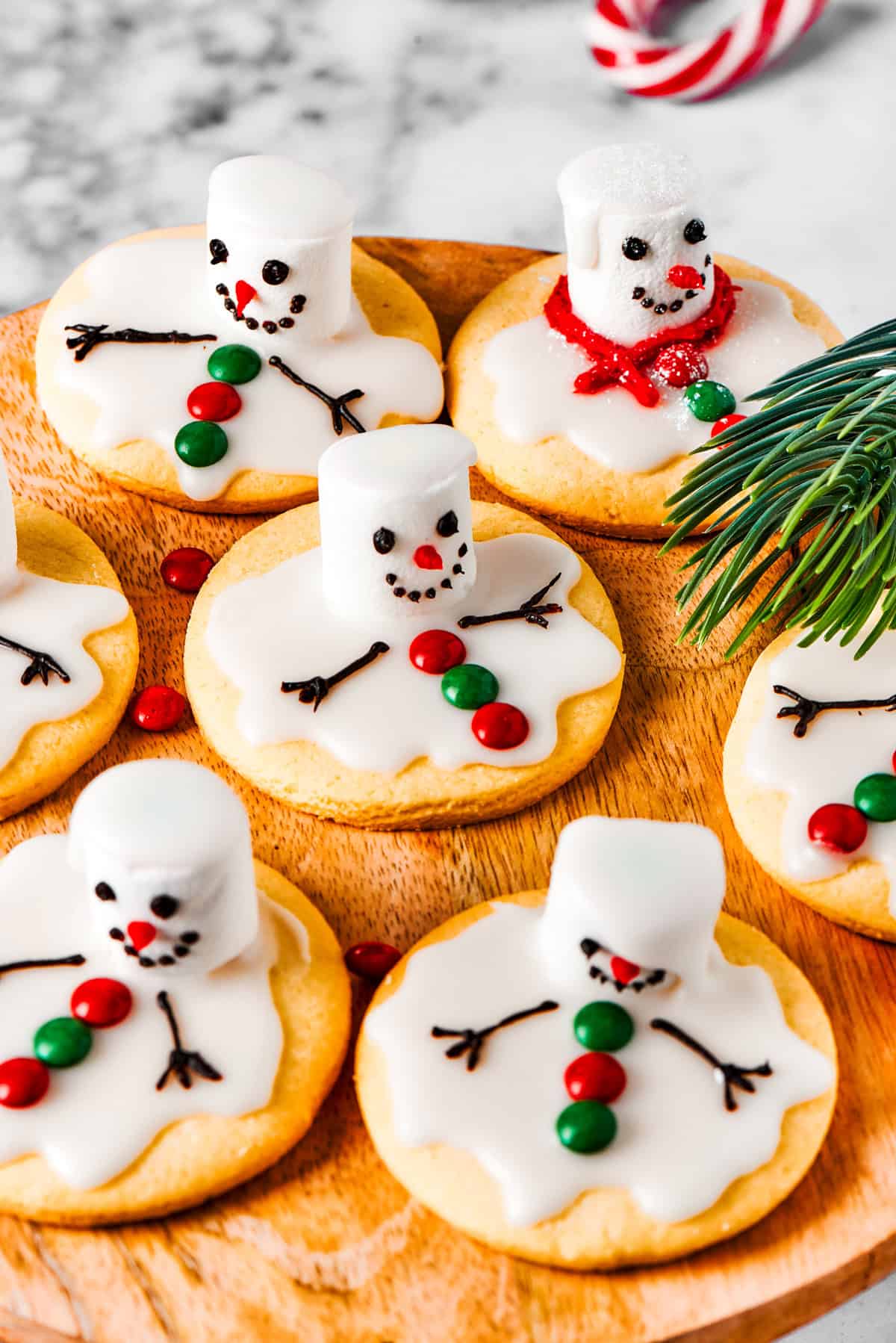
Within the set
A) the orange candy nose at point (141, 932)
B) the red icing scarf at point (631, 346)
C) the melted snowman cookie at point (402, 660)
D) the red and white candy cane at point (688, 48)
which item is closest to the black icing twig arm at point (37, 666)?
the melted snowman cookie at point (402, 660)

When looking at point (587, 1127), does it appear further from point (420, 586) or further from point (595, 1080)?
point (420, 586)

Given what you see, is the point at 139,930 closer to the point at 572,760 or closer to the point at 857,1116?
the point at 572,760

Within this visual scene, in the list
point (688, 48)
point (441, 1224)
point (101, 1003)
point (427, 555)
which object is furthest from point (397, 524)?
point (688, 48)

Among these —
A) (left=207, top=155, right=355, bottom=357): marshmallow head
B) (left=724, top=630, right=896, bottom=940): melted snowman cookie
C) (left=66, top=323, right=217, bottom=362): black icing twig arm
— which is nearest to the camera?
(left=724, top=630, right=896, bottom=940): melted snowman cookie

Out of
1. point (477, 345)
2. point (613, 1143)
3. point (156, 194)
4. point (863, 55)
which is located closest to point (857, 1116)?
point (613, 1143)

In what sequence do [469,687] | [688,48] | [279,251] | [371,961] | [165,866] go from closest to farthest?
[165,866], [371,961], [469,687], [279,251], [688,48]

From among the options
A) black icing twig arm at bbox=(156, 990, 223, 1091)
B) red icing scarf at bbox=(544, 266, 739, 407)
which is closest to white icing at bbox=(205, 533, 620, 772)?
red icing scarf at bbox=(544, 266, 739, 407)

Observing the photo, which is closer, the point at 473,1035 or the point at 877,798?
the point at 473,1035

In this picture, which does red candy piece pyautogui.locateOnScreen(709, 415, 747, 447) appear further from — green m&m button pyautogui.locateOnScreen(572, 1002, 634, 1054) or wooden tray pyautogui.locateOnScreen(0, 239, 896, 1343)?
green m&m button pyautogui.locateOnScreen(572, 1002, 634, 1054)
